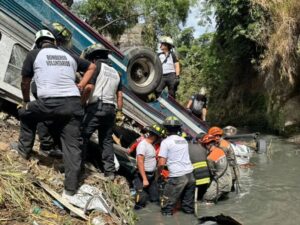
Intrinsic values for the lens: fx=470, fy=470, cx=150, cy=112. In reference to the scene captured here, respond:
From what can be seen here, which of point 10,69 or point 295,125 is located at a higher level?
point 10,69

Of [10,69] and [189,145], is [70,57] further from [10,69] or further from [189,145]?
[189,145]

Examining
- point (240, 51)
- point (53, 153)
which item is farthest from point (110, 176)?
point (240, 51)

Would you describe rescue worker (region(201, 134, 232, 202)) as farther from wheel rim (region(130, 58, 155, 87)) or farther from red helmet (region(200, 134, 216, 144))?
wheel rim (region(130, 58, 155, 87))

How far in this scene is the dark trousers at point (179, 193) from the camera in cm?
627

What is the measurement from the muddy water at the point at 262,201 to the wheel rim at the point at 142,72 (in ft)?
6.68

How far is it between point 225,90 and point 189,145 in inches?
380

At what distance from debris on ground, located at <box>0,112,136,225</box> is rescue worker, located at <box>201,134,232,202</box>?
1357mm

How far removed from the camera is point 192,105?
384 inches

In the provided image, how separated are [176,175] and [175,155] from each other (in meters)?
0.27

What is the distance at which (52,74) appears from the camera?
16.1ft

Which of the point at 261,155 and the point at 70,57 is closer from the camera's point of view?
the point at 70,57

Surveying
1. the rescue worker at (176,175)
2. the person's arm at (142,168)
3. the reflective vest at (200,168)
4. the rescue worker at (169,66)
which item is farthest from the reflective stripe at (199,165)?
the rescue worker at (169,66)

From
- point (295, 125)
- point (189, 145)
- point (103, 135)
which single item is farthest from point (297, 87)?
point (103, 135)

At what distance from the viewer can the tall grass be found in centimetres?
1131
